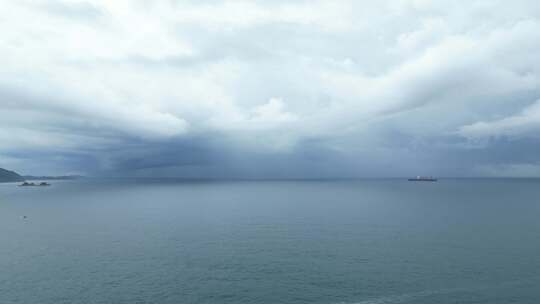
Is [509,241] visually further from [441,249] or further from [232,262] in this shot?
[232,262]

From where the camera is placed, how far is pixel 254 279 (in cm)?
7475

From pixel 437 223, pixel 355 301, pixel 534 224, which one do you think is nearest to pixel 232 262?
pixel 355 301

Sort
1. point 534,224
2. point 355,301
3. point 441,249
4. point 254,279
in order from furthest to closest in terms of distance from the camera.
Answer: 1. point 534,224
2. point 441,249
3. point 254,279
4. point 355,301

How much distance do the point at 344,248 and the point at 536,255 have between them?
175 feet

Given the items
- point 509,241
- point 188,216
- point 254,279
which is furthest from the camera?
point 188,216

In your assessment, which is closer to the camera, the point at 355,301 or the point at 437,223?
the point at 355,301

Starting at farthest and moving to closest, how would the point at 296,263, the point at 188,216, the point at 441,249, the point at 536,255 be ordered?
the point at 188,216, the point at 441,249, the point at 536,255, the point at 296,263

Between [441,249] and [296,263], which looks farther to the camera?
[441,249]

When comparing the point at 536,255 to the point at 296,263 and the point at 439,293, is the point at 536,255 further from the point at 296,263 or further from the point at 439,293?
the point at 296,263

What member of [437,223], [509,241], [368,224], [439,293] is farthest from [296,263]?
[437,223]

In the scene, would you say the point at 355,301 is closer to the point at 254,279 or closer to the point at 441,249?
the point at 254,279

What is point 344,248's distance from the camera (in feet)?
330

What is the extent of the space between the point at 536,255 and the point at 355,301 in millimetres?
65296

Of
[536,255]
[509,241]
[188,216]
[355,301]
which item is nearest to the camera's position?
[355,301]
